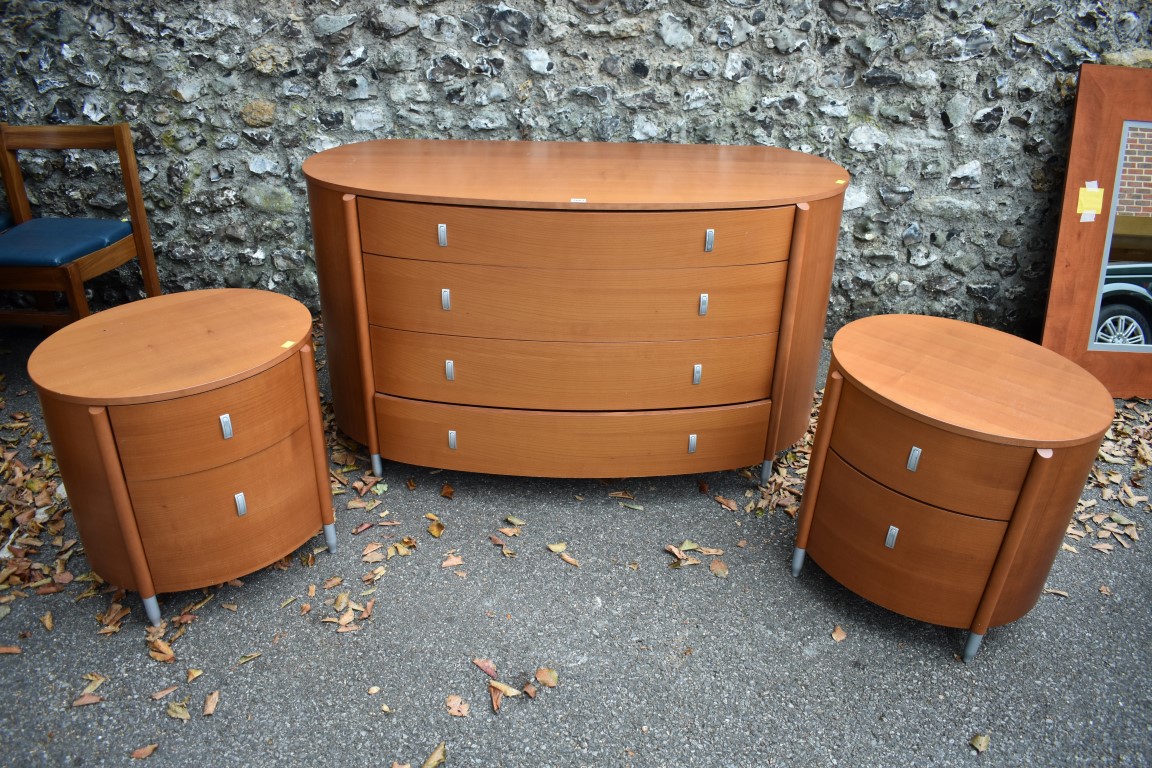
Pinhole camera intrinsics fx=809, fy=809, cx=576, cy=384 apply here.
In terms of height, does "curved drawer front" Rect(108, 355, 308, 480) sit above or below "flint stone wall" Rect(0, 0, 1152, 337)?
below

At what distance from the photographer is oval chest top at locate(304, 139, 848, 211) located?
2744mm

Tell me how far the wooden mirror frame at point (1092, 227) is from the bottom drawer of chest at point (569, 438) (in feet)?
6.48

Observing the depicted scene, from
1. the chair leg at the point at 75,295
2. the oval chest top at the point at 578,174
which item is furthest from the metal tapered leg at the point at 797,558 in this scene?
the chair leg at the point at 75,295

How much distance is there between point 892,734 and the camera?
2.25 m

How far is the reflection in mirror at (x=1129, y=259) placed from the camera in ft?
12.9

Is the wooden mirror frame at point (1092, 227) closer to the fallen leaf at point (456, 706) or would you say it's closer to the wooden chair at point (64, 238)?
the fallen leaf at point (456, 706)

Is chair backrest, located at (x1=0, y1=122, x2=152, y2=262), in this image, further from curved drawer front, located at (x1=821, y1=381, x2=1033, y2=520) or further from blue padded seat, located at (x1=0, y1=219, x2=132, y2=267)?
curved drawer front, located at (x1=821, y1=381, x2=1033, y2=520)

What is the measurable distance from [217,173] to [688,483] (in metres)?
2.85

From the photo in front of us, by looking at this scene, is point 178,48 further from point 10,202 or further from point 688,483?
point 688,483

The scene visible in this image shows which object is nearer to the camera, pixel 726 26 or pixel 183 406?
pixel 183 406

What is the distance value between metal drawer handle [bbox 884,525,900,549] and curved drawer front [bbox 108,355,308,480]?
1.90m

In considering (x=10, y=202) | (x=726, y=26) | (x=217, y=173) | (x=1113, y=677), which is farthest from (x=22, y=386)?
(x=1113, y=677)

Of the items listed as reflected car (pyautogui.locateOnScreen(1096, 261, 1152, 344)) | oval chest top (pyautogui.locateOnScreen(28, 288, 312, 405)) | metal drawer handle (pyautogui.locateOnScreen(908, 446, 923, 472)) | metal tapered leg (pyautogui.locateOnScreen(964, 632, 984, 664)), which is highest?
oval chest top (pyautogui.locateOnScreen(28, 288, 312, 405))

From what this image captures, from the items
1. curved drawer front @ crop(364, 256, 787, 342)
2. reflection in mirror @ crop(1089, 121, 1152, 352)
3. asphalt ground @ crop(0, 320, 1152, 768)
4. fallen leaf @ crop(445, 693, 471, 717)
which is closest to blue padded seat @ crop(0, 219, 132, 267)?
asphalt ground @ crop(0, 320, 1152, 768)
